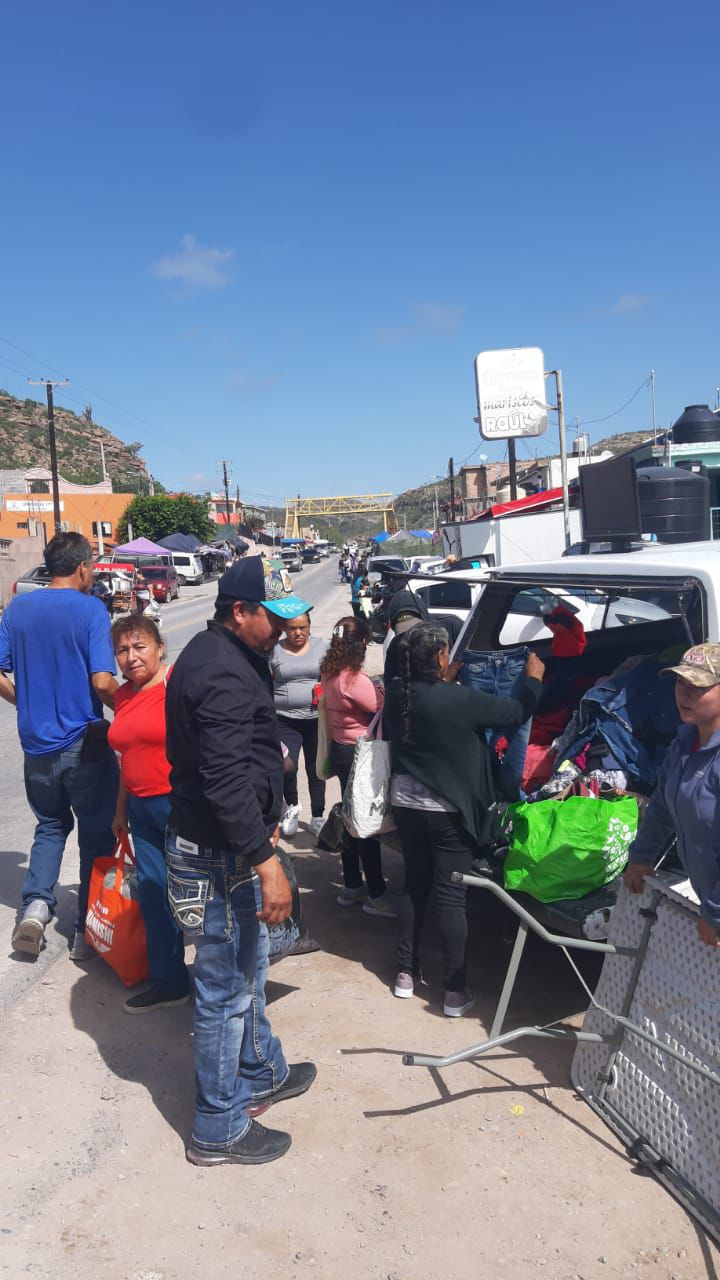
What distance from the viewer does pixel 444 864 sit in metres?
4.05

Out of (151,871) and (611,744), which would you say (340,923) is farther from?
(611,744)

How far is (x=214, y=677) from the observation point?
111 inches

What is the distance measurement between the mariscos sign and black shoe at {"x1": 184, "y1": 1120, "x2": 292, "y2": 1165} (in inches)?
965

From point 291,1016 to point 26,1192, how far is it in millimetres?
1354

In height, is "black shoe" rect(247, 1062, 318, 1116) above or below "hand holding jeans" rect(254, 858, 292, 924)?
below

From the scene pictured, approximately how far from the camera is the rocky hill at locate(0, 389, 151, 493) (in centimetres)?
9400

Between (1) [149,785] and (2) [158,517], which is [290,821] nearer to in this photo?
(1) [149,785]

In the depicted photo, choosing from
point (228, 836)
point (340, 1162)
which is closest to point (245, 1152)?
point (340, 1162)

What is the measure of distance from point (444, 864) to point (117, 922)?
154cm

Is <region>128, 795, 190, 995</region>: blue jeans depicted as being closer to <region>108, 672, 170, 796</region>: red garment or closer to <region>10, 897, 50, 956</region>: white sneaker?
<region>108, 672, 170, 796</region>: red garment

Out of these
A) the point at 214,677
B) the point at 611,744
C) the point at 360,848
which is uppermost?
the point at 214,677

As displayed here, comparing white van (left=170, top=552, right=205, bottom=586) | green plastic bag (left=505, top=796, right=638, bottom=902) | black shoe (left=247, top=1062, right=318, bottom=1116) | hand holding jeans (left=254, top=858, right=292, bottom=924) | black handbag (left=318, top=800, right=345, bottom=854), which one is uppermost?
white van (left=170, top=552, right=205, bottom=586)

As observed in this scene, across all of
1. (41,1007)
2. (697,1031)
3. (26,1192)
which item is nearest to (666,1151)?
(697,1031)

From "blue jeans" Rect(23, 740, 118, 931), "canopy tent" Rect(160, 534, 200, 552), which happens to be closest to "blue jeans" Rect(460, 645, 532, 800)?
"blue jeans" Rect(23, 740, 118, 931)
